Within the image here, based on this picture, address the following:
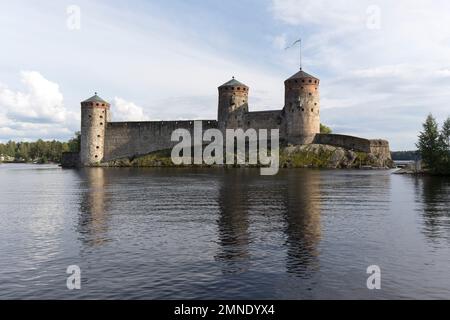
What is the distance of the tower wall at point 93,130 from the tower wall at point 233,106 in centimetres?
3204

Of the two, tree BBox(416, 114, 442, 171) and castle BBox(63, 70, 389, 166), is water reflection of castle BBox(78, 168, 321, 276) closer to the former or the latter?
tree BBox(416, 114, 442, 171)

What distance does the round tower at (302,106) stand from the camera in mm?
97250

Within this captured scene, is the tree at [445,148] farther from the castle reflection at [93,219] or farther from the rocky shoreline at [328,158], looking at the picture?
the castle reflection at [93,219]

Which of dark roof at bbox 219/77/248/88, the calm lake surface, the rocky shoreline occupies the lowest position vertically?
the calm lake surface

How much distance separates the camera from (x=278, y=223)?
24891 millimetres

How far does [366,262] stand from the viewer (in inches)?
→ 665

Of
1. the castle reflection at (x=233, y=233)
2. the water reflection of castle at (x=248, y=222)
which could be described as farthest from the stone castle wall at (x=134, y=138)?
the castle reflection at (x=233, y=233)

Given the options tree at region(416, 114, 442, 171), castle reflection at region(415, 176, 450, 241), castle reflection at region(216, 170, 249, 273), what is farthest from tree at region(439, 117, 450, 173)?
castle reflection at region(216, 170, 249, 273)

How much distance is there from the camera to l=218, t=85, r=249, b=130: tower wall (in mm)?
104375

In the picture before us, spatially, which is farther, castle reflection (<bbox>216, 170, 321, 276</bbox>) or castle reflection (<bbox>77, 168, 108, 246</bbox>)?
castle reflection (<bbox>77, 168, 108, 246</bbox>)

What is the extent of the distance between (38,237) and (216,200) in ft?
54.7

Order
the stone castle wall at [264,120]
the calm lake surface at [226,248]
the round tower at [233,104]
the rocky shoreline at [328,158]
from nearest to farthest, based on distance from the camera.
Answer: the calm lake surface at [226,248]
the rocky shoreline at [328,158]
the stone castle wall at [264,120]
the round tower at [233,104]
